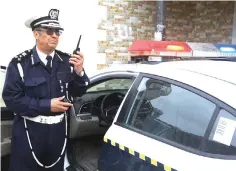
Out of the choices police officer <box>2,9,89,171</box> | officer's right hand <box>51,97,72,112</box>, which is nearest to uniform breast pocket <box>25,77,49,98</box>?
police officer <box>2,9,89,171</box>

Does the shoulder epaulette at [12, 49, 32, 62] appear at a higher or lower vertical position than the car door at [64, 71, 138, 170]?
higher

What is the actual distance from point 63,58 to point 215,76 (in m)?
1.20

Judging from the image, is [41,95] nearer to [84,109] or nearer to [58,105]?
[58,105]

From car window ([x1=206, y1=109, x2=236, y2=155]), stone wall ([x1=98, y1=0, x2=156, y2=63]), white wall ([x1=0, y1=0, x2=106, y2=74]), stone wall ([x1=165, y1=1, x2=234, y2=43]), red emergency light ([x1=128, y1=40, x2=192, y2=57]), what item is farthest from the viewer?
stone wall ([x1=165, y1=1, x2=234, y2=43])

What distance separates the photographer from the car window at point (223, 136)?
1.63m

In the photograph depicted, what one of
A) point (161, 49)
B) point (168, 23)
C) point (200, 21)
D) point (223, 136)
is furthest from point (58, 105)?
point (200, 21)

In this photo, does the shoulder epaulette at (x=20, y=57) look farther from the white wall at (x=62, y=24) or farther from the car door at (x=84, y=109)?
the white wall at (x=62, y=24)

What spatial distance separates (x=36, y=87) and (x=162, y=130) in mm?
939

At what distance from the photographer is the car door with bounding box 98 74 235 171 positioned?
1.73 meters

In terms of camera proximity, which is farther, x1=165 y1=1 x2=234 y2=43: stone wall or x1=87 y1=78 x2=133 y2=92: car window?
x1=165 y1=1 x2=234 y2=43: stone wall

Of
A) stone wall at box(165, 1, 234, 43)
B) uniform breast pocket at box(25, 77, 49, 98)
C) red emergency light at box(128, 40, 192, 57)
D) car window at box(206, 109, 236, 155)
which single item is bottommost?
car window at box(206, 109, 236, 155)

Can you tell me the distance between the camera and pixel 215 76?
184cm

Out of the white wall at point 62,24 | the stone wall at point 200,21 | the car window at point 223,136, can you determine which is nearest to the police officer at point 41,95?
the car window at point 223,136

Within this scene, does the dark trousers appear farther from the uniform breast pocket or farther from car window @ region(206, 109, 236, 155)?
car window @ region(206, 109, 236, 155)
